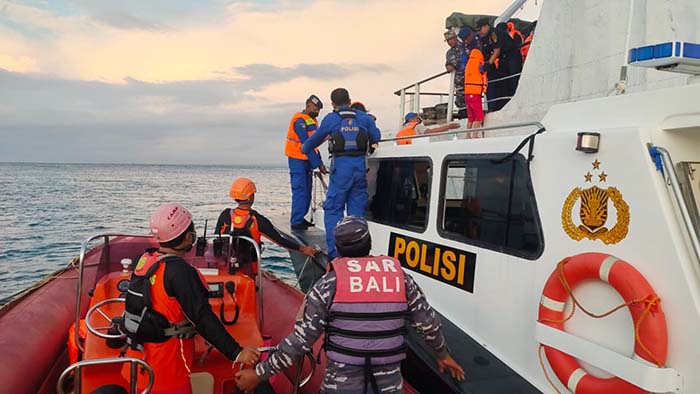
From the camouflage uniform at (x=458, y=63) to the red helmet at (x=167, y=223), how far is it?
4.56m

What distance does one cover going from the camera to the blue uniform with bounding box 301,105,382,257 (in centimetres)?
499

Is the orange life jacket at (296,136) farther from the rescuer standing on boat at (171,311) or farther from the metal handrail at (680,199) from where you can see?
the metal handrail at (680,199)

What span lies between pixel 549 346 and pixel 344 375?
3.75ft

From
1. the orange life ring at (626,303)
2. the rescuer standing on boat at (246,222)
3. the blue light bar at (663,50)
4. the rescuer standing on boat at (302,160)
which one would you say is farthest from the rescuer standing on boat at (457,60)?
the orange life ring at (626,303)

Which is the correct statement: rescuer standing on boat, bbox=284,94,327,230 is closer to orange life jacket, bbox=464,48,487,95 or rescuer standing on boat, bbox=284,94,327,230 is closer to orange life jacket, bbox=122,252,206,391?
orange life jacket, bbox=464,48,487,95

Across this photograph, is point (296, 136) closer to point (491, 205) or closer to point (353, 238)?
point (491, 205)

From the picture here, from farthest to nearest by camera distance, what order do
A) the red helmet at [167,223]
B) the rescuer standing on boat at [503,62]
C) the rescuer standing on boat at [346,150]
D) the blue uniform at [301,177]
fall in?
the blue uniform at [301,177] < the rescuer standing on boat at [503,62] < the rescuer standing on boat at [346,150] < the red helmet at [167,223]

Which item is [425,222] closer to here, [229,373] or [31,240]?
[229,373]

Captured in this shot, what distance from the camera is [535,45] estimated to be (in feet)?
15.4

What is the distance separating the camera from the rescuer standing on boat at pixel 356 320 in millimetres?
2285

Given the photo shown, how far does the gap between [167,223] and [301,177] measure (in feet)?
14.9

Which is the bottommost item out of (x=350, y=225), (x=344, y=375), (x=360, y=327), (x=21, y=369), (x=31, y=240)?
(x=31, y=240)

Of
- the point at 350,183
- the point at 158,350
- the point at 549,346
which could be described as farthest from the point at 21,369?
the point at 549,346

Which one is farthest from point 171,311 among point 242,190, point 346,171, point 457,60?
point 457,60
